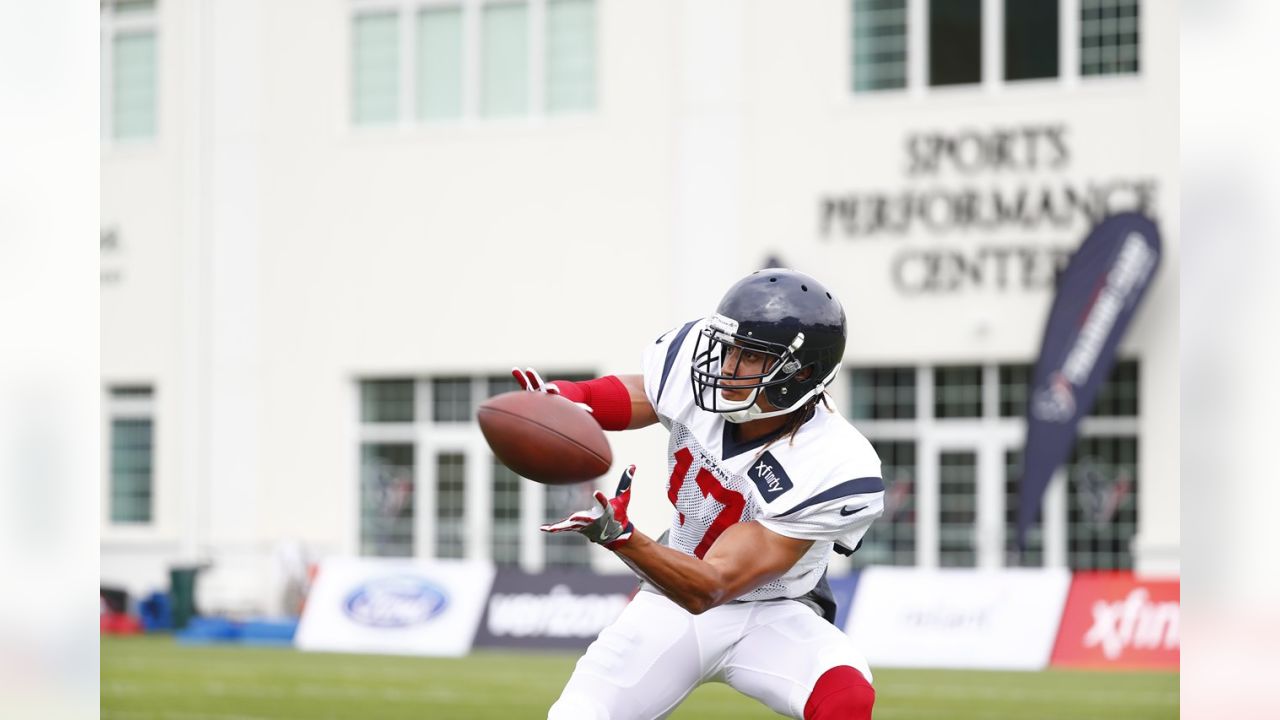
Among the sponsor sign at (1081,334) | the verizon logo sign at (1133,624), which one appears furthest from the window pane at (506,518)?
the verizon logo sign at (1133,624)

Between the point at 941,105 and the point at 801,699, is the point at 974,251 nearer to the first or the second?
the point at 941,105

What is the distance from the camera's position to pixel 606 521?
3492 mm

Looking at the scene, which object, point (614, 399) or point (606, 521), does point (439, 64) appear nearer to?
point (614, 399)

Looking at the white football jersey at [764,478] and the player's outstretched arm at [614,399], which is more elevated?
the player's outstretched arm at [614,399]

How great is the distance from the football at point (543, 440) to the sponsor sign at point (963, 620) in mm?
8697

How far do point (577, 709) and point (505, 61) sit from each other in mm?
14605

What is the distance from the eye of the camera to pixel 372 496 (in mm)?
18531

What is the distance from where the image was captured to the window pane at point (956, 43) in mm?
16656

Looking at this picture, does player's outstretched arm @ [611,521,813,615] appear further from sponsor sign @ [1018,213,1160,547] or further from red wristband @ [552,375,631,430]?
sponsor sign @ [1018,213,1160,547]

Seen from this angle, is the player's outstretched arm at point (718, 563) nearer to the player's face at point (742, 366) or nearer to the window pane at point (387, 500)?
the player's face at point (742, 366)

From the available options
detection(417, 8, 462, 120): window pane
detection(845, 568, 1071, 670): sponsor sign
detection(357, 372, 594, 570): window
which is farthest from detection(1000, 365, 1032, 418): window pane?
detection(417, 8, 462, 120): window pane

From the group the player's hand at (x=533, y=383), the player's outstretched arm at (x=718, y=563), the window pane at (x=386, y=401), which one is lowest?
the window pane at (x=386, y=401)

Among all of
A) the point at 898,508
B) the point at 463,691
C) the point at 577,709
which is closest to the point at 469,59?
the point at 898,508

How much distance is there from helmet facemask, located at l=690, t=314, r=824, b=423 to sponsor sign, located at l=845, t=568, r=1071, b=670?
8.32m
